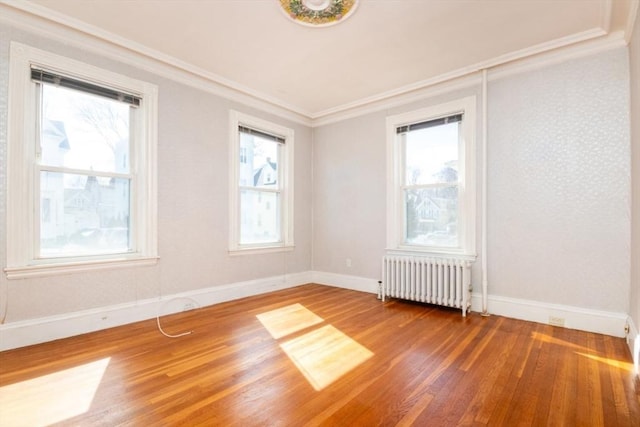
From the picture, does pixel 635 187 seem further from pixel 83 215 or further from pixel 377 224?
pixel 83 215

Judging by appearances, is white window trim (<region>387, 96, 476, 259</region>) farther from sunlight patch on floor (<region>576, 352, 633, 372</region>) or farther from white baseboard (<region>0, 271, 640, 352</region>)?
sunlight patch on floor (<region>576, 352, 633, 372</region>)

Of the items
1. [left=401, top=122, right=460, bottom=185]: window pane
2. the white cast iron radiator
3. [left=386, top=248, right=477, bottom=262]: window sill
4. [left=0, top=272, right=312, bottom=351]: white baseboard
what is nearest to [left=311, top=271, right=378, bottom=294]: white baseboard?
the white cast iron radiator

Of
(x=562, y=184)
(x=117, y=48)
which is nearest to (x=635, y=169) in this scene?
(x=562, y=184)

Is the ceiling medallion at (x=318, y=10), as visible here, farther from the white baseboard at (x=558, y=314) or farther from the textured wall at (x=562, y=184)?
the white baseboard at (x=558, y=314)

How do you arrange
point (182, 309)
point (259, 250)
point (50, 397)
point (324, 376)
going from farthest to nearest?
point (259, 250) → point (182, 309) → point (324, 376) → point (50, 397)

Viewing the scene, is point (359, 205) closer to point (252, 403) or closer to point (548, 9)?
point (548, 9)

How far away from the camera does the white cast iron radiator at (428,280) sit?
358cm

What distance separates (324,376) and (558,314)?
2572 mm

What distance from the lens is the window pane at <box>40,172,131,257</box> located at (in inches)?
110

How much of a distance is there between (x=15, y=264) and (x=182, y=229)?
143 cm

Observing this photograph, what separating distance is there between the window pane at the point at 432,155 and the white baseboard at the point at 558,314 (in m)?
1.51

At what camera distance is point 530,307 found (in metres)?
3.30

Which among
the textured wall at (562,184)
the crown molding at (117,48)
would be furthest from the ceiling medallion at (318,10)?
the textured wall at (562,184)

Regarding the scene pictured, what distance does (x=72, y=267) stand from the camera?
9.40ft
